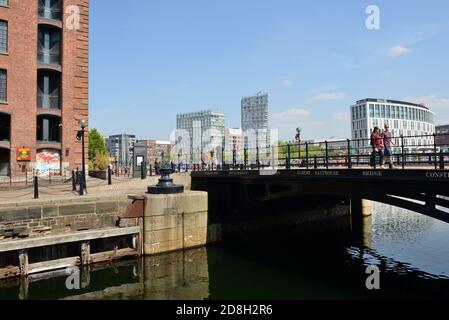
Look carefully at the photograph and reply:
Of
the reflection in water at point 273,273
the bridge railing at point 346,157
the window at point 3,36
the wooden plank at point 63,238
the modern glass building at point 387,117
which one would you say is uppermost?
the modern glass building at point 387,117

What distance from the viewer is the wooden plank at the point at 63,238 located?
46.0 feet

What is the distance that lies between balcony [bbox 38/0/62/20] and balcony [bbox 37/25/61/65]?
3.21 feet

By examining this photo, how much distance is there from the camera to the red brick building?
2603 cm

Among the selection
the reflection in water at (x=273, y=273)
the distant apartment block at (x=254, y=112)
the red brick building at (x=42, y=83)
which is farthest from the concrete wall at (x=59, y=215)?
the distant apartment block at (x=254, y=112)

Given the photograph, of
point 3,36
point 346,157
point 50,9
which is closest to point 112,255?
point 346,157

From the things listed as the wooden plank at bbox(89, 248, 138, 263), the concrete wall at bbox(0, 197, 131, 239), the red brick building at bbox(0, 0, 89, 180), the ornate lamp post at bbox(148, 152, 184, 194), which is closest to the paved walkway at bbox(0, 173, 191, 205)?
the ornate lamp post at bbox(148, 152, 184, 194)

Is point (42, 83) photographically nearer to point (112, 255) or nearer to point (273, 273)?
point (112, 255)

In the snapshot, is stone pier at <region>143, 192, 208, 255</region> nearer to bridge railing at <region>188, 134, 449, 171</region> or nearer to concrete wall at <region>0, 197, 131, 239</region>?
concrete wall at <region>0, 197, 131, 239</region>

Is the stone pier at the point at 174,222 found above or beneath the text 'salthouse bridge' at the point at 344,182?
beneath

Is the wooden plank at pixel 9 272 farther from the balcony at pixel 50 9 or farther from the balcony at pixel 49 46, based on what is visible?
the balcony at pixel 50 9

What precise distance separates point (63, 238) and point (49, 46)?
63.6 ft

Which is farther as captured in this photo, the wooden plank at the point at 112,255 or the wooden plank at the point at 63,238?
the wooden plank at the point at 112,255

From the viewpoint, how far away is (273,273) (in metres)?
15.5

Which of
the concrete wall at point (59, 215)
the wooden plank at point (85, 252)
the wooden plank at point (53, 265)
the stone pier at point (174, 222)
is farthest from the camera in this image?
the stone pier at point (174, 222)
